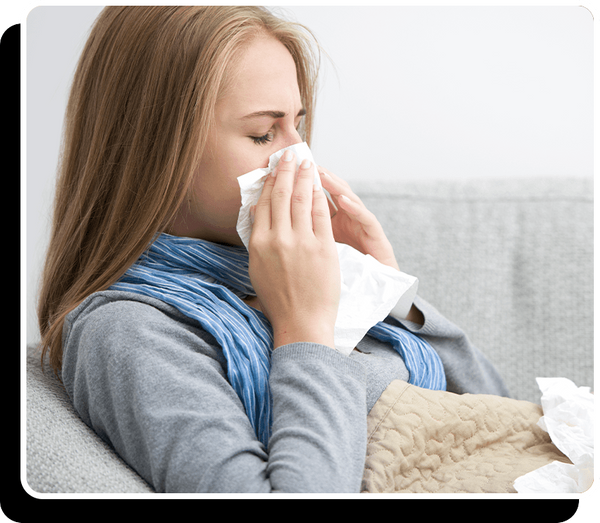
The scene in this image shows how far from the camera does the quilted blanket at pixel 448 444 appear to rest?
736 mm

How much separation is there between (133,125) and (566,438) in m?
0.85

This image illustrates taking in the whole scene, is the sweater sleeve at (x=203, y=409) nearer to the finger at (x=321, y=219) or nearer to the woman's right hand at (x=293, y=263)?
the woman's right hand at (x=293, y=263)

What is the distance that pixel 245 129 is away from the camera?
0.80 meters

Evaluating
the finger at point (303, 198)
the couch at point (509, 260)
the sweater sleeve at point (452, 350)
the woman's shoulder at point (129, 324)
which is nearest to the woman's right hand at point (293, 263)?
the finger at point (303, 198)

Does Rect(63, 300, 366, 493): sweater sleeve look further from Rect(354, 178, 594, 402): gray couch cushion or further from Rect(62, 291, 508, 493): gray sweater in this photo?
Rect(354, 178, 594, 402): gray couch cushion

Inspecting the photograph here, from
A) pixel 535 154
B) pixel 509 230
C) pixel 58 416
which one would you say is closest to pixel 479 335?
pixel 509 230

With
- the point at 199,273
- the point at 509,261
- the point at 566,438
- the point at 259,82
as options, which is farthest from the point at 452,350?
the point at 259,82

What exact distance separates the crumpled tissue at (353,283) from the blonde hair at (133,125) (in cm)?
10

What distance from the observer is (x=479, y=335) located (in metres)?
1.42

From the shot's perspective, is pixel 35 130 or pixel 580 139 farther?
pixel 580 139

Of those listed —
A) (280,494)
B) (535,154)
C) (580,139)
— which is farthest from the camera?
(535,154)

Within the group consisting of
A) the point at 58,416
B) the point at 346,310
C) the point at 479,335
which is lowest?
the point at 479,335
